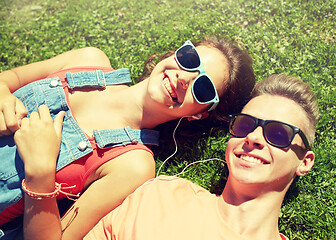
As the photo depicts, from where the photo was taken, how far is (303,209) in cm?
Answer: 390

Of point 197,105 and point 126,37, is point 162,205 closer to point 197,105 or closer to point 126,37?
point 197,105

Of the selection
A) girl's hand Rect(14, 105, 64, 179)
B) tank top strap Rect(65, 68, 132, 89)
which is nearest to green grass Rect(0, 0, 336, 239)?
tank top strap Rect(65, 68, 132, 89)

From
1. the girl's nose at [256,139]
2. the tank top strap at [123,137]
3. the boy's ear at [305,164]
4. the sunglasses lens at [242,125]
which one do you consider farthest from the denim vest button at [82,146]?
the boy's ear at [305,164]

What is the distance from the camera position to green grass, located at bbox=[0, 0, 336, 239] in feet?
15.0

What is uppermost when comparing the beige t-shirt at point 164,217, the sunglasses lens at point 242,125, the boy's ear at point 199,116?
the sunglasses lens at point 242,125

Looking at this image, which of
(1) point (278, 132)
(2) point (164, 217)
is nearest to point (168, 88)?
(1) point (278, 132)

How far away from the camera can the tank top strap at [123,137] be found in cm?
338

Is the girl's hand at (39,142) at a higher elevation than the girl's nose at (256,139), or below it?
higher

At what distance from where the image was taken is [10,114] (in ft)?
10.5

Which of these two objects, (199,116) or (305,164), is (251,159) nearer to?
(305,164)

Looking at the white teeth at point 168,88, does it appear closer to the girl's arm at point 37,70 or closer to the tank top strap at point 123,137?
the tank top strap at point 123,137

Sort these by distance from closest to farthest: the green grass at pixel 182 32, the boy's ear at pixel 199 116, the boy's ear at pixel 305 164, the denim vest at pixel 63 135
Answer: the denim vest at pixel 63 135 → the boy's ear at pixel 305 164 → the boy's ear at pixel 199 116 → the green grass at pixel 182 32

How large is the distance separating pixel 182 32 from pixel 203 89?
6.14 ft

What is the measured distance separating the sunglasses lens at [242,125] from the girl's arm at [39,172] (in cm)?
182
